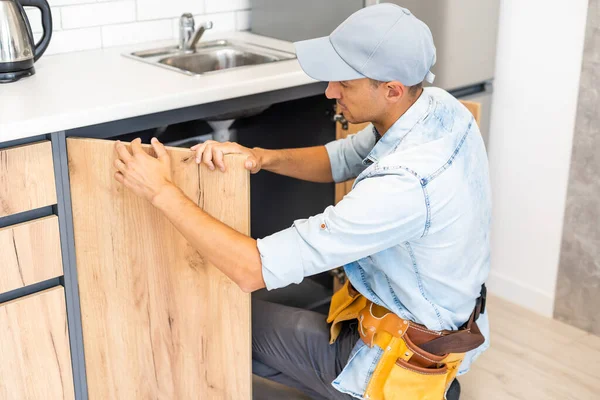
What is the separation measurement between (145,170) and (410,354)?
2.13 ft

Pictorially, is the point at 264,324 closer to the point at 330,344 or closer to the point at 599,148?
the point at 330,344

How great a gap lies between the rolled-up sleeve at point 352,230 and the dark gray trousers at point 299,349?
1.15 feet

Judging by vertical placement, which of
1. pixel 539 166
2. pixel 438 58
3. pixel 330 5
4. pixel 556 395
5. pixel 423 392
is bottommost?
pixel 556 395

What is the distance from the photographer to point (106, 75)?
190cm

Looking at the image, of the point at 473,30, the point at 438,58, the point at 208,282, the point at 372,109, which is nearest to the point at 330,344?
the point at 208,282

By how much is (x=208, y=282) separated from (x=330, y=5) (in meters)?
1.03

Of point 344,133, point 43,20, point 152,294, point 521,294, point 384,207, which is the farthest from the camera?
point 521,294

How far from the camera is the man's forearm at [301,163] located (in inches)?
69.3

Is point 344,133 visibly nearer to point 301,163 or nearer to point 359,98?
point 301,163

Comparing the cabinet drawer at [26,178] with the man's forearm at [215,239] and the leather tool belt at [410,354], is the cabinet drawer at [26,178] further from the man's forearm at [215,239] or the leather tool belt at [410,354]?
the leather tool belt at [410,354]

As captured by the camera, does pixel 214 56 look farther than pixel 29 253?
Yes

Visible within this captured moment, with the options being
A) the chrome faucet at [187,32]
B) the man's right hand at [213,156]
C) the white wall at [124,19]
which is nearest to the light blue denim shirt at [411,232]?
the man's right hand at [213,156]

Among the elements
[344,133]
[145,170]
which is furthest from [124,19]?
[145,170]

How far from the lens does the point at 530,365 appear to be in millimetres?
2289
